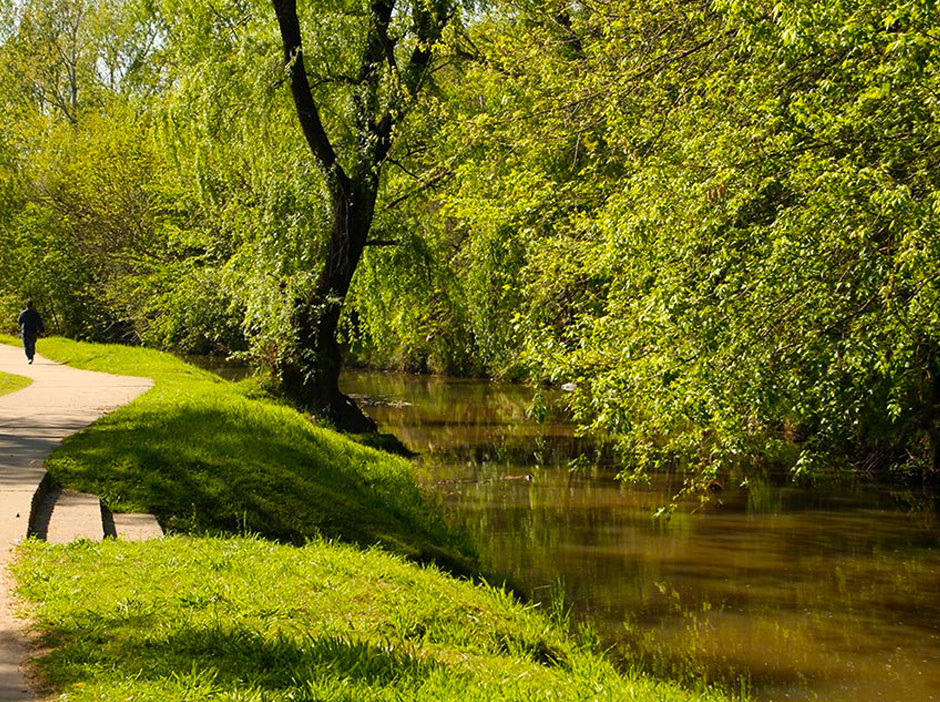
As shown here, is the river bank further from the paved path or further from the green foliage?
the green foliage

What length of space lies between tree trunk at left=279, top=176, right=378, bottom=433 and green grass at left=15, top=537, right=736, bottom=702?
1070cm

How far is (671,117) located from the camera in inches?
503

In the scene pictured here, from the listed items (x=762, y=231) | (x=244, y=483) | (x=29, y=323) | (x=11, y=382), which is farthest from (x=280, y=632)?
(x=29, y=323)

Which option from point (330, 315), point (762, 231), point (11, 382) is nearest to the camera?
point (762, 231)

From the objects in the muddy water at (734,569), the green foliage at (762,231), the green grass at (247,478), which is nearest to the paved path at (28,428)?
the green grass at (247,478)

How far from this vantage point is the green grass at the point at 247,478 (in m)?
10.3

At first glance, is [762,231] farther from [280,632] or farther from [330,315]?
[330,315]

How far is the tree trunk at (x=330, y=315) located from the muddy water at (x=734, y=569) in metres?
2.23

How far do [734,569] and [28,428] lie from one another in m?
8.70

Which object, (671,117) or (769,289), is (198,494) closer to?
(769,289)

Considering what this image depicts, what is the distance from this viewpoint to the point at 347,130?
19.4 meters

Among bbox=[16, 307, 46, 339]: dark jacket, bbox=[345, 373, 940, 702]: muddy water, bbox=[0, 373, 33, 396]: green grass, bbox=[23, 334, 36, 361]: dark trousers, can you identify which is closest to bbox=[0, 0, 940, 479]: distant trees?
bbox=[345, 373, 940, 702]: muddy water

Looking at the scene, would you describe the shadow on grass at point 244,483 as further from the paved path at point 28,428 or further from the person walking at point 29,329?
the person walking at point 29,329

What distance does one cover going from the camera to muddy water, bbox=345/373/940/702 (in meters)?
9.30
